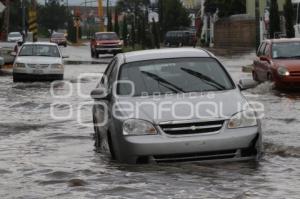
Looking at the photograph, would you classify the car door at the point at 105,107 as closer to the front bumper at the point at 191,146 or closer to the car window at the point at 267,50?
the front bumper at the point at 191,146

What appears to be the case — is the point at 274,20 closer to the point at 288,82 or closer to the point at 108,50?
the point at 108,50

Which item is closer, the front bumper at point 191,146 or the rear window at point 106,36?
the front bumper at point 191,146

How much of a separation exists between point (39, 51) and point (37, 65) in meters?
1.11

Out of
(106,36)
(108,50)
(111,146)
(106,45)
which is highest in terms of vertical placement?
(111,146)

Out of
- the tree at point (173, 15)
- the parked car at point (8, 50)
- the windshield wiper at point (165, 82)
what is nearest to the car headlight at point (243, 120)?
the windshield wiper at point (165, 82)

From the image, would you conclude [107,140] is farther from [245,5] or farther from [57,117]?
[245,5]

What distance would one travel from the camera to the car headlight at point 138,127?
29.8ft

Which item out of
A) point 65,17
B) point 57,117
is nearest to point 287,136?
point 57,117

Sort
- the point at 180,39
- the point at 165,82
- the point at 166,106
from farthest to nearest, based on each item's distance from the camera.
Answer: the point at 180,39
the point at 165,82
the point at 166,106

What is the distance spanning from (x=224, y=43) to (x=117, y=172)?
59707 mm

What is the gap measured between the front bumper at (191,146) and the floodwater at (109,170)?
0.50 feet

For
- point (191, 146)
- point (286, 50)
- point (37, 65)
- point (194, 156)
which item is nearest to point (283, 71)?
point (286, 50)

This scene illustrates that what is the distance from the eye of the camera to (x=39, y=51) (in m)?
28.6

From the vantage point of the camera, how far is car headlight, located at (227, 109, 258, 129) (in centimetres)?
916
